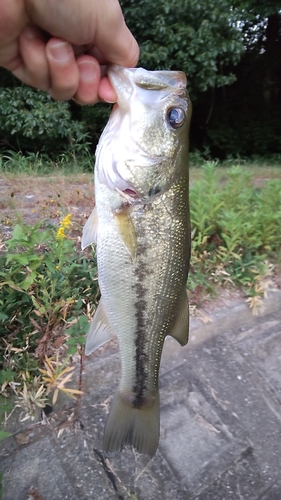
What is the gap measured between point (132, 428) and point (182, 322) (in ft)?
1.62

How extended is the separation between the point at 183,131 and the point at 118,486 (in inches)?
65.4

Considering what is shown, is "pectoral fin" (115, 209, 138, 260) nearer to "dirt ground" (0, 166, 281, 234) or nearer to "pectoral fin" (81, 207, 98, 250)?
"pectoral fin" (81, 207, 98, 250)

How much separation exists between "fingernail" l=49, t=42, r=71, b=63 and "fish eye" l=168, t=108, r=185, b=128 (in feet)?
1.38

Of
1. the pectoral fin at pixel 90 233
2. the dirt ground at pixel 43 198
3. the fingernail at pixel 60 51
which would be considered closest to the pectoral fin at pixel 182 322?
the pectoral fin at pixel 90 233

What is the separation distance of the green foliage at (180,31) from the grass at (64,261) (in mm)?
3753

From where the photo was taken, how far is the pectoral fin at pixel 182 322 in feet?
5.29

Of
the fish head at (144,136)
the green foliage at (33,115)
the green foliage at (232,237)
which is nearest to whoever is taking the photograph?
the fish head at (144,136)

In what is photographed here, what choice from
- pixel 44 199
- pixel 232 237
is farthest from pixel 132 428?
pixel 44 199

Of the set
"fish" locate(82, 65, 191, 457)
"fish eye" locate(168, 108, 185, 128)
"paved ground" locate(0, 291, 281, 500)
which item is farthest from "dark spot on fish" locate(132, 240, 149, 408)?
"paved ground" locate(0, 291, 281, 500)

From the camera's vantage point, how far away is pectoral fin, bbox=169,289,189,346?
63.4 inches

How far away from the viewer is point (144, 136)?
145 centimetres

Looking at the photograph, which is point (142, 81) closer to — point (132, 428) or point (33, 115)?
point (132, 428)

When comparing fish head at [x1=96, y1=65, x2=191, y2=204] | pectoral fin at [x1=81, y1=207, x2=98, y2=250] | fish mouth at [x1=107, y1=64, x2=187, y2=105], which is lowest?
pectoral fin at [x1=81, y1=207, x2=98, y2=250]

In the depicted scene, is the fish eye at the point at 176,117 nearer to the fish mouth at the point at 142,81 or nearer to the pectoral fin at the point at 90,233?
the fish mouth at the point at 142,81
